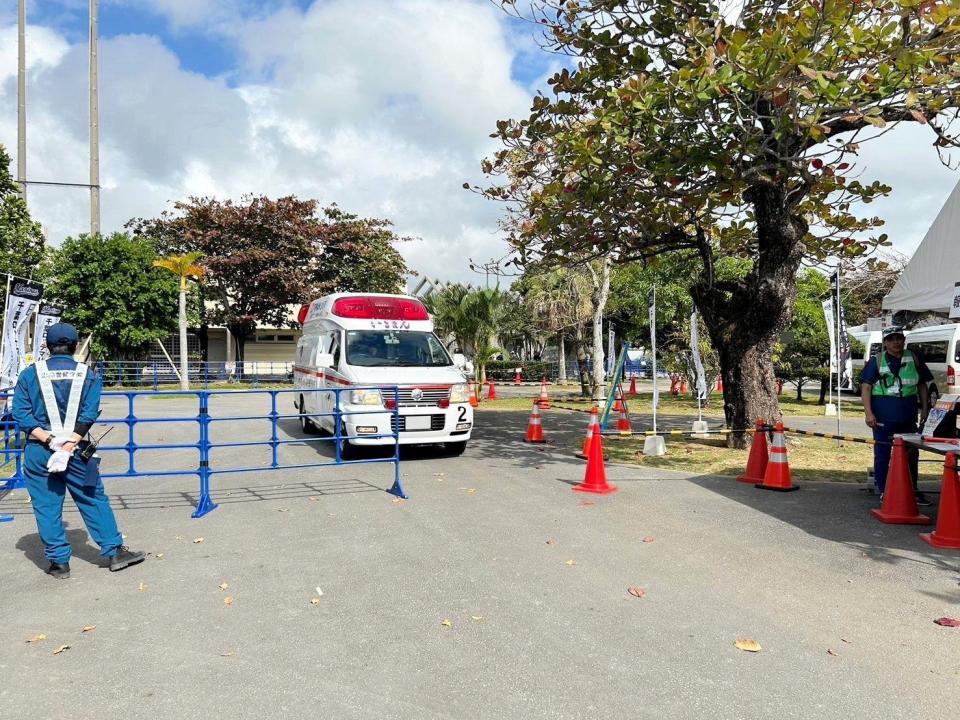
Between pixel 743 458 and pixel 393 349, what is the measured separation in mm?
6048

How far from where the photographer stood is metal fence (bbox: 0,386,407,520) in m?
7.55

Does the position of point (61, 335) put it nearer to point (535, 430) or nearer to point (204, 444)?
point (204, 444)

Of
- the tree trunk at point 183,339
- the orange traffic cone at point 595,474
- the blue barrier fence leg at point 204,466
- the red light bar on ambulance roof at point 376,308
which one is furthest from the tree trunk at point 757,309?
the tree trunk at point 183,339

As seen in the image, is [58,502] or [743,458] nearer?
[58,502]

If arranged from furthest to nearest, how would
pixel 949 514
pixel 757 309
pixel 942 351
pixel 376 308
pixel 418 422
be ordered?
pixel 942 351
pixel 376 308
pixel 757 309
pixel 418 422
pixel 949 514

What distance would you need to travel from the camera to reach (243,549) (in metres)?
6.27

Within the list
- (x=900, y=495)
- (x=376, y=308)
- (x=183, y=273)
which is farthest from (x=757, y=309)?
(x=183, y=273)

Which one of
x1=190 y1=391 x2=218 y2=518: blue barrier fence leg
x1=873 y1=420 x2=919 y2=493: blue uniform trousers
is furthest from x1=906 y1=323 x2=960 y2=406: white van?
x1=190 y1=391 x2=218 y2=518: blue barrier fence leg

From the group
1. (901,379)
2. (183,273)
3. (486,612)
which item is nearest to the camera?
(486,612)

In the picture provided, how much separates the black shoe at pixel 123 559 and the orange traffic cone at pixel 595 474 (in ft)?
16.6

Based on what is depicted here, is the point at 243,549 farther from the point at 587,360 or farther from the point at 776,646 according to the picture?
the point at 587,360

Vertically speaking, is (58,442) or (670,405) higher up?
(58,442)

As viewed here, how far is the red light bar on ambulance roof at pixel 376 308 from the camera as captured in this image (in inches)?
493

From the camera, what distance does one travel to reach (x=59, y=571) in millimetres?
5527
